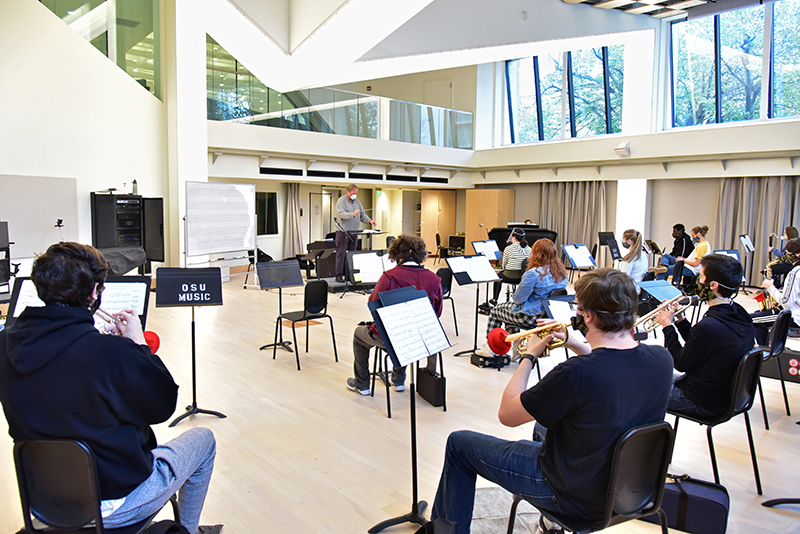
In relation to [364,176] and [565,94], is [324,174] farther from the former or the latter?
[565,94]

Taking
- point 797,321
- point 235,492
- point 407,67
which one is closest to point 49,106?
point 407,67

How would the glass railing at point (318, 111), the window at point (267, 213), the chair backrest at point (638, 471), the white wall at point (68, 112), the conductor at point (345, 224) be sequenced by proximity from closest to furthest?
the chair backrest at point (638, 471) → the white wall at point (68, 112) → the conductor at point (345, 224) → the glass railing at point (318, 111) → the window at point (267, 213)

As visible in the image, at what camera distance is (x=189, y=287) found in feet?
13.2

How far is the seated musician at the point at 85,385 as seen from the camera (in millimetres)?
1737

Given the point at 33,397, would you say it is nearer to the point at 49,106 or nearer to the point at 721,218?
the point at 49,106

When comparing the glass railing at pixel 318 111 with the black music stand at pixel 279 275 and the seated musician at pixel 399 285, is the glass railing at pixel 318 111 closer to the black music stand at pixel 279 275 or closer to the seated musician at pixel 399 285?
the black music stand at pixel 279 275

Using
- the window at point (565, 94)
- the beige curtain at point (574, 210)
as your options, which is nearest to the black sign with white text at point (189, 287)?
the beige curtain at point (574, 210)

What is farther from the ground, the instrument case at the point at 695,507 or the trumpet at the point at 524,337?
the trumpet at the point at 524,337

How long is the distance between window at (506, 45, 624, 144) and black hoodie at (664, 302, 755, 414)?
466 inches

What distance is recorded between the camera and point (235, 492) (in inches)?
118

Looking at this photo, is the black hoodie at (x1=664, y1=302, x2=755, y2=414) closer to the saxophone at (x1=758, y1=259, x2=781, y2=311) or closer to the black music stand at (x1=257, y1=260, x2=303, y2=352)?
the saxophone at (x1=758, y1=259, x2=781, y2=311)

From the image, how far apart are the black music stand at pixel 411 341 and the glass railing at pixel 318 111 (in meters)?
9.28

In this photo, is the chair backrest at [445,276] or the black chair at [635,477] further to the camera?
the chair backrest at [445,276]

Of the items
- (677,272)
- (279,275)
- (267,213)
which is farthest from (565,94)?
(279,275)
